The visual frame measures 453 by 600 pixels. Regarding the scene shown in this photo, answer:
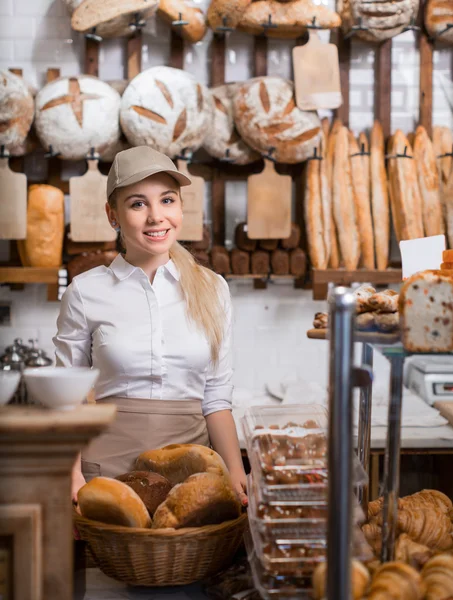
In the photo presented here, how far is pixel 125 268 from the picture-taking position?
77.0 inches

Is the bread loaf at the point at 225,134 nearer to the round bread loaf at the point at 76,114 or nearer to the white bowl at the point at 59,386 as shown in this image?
the round bread loaf at the point at 76,114

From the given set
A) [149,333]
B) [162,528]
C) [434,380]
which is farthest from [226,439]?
[434,380]

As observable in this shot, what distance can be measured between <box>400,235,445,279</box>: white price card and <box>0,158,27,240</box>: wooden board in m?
1.92

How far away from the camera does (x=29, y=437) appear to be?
0.98m

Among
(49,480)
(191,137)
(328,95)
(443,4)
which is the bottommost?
(49,480)

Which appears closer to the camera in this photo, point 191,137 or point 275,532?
point 275,532

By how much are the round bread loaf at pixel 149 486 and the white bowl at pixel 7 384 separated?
412 millimetres

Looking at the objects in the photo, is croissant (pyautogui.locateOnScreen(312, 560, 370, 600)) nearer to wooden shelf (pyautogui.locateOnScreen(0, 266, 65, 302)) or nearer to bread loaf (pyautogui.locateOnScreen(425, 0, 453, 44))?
wooden shelf (pyautogui.locateOnScreen(0, 266, 65, 302))

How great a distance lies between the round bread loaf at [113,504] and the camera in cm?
125

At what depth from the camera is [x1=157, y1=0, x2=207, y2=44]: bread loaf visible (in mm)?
3123

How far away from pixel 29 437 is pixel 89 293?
98cm

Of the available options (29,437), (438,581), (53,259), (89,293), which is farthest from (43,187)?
(438,581)

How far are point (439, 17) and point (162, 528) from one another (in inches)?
116

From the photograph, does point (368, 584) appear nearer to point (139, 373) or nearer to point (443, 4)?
point (139, 373)
